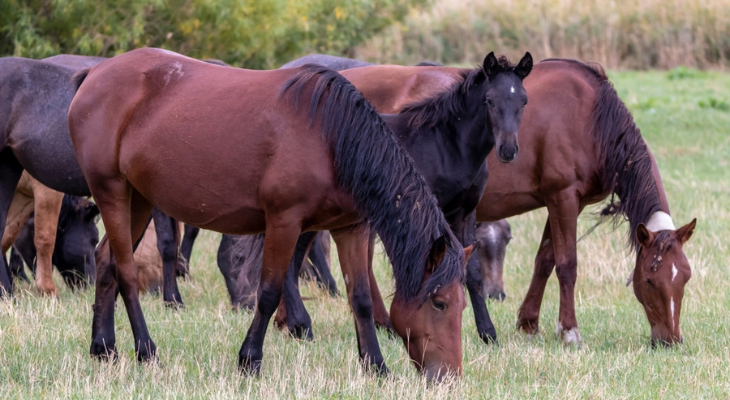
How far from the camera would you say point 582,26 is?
2603 cm

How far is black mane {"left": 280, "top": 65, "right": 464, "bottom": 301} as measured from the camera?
461cm

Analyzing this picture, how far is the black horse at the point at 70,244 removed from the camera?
854 centimetres

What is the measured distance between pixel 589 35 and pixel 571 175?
2052 cm

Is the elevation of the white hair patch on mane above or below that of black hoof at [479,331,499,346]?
above

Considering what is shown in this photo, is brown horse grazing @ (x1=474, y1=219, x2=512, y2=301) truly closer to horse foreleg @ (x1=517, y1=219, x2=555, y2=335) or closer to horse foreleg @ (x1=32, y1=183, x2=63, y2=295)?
horse foreleg @ (x1=517, y1=219, x2=555, y2=335)

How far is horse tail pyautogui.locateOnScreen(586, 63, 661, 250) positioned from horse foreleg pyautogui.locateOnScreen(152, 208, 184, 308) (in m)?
3.57

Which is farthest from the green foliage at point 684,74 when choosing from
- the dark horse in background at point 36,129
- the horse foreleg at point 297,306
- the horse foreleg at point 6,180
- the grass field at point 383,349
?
the horse foreleg at point 6,180

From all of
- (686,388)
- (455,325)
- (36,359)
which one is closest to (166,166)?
(36,359)

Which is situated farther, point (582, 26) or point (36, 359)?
point (582, 26)

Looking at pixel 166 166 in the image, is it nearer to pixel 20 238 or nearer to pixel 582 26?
pixel 20 238

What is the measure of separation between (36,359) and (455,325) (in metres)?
2.47

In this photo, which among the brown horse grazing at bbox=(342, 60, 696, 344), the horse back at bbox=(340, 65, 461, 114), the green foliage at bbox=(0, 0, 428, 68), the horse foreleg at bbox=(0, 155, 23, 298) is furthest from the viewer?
the green foliage at bbox=(0, 0, 428, 68)

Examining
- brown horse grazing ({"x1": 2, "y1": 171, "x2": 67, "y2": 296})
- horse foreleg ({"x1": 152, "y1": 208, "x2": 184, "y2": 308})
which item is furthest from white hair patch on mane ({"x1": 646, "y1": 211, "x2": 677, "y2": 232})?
brown horse grazing ({"x1": 2, "y1": 171, "x2": 67, "y2": 296})

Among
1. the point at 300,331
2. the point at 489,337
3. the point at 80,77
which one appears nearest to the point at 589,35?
the point at 489,337
